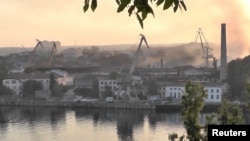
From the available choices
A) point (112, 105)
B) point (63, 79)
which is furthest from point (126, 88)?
point (63, 79)

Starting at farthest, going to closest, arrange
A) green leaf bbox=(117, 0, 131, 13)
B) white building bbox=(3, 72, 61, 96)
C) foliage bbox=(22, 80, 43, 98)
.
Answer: white building bbox=(3, 72, 61, 96), foliage bbox=(22, 80, 43, 98), green leaf bbox=(117, 0, 131, 13)

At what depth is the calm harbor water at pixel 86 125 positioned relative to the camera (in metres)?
6.29

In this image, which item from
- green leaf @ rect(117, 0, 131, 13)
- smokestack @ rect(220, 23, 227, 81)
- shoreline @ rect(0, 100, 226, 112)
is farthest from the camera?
smokestack @ rect(220, 23, 227, 81)

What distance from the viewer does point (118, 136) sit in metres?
6.37

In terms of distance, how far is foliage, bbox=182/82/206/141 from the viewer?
2252mm

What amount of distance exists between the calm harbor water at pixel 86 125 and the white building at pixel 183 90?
1274mm

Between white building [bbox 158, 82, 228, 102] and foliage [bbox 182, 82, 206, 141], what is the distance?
6935 mm

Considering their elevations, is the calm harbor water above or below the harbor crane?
below

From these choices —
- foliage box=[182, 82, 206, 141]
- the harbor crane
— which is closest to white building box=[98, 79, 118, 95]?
the harbor crane

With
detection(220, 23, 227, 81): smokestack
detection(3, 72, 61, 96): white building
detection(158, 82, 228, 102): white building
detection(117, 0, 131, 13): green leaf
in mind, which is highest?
detection(220, 23, 227, 81): smokestack

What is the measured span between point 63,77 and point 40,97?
7.98 ft

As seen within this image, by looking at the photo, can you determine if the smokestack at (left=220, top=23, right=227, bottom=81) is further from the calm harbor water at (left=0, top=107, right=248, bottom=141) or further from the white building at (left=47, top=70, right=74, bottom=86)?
the white building at (left=47, top=70, right=74, bottom=86)

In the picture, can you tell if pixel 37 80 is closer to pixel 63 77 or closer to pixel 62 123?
pixel 63 77

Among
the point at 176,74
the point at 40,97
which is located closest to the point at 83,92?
the point at 40,97
